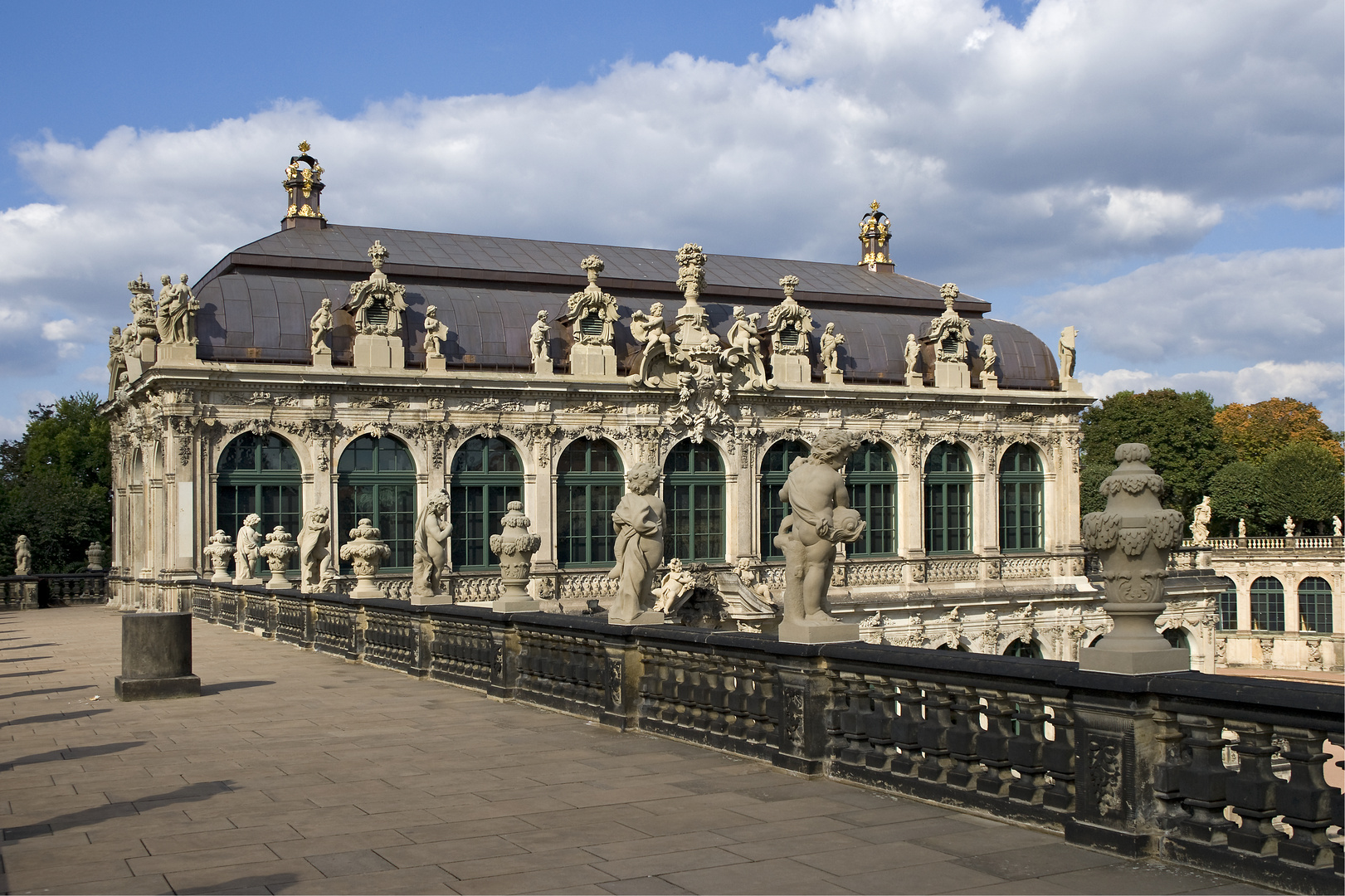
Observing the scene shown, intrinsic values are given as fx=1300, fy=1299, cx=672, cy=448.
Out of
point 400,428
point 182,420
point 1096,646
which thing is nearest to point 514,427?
point 400,428

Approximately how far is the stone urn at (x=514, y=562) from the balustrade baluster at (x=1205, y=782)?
28.4 ft

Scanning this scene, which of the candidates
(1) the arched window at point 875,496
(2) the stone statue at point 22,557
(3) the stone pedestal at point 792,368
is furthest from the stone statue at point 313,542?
(2) the stone statue at point 22,557

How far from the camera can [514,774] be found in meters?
9.51

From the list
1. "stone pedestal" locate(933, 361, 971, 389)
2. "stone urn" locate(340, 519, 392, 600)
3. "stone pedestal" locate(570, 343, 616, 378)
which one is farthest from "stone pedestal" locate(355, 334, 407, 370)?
"stone pedestal" locate(933, 361, 971, 389)

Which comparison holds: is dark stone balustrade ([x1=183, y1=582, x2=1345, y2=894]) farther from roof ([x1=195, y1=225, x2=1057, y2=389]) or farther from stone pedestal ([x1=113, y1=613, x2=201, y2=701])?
roof ([x1=195, y1=225, x2=1057, y2=389])

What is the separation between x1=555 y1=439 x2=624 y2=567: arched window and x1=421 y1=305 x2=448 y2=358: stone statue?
485cm

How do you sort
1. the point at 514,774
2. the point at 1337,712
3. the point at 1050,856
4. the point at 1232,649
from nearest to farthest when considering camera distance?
the point at 1337,712 → the point at 1050,856 → the point at 514,774 → the point at 1232,649

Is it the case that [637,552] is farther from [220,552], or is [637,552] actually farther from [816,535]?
[220,552]

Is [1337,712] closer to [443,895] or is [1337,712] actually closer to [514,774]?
[443,895]

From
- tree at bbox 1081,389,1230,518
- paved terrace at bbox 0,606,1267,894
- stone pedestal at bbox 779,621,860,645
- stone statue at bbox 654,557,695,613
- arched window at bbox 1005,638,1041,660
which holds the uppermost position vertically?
tree at bbox 1081,389,1230,518

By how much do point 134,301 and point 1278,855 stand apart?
3564 centimetres

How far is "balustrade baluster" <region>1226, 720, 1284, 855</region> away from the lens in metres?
6.43

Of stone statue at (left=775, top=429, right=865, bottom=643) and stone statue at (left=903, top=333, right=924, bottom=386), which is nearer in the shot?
stone statue at (left=775, top=429, right=865, bottom=643)

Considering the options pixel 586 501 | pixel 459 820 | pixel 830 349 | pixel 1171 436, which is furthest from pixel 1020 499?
Result: pixel 459 820
